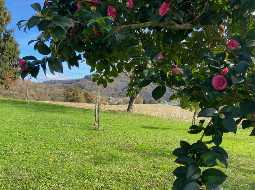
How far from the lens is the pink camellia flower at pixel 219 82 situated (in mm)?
2162

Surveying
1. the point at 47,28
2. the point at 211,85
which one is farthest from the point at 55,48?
the point at 211,85

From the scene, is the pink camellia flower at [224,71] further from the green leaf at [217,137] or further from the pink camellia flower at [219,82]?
the green leaf at [217,137]

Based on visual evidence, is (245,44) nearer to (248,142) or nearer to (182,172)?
(182,172)

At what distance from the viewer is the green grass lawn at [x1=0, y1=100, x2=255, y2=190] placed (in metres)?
10.9

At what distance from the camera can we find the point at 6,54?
4331 centimetres

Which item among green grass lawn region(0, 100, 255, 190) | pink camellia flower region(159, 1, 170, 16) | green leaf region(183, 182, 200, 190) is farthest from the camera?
green grass lawn region(0, 100, 255, 190)

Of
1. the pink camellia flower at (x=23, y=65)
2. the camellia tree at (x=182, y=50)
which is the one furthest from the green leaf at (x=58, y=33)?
the pink camellia flower at (x=23, y=65)

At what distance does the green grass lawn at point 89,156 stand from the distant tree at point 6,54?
18.5m

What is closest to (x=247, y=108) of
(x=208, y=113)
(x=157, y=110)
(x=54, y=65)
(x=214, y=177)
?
(x=208, y=113)

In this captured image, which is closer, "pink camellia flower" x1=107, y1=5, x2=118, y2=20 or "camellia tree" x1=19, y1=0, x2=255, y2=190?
"camellia tree" x1=19, y1=0, x2=255, y2=190

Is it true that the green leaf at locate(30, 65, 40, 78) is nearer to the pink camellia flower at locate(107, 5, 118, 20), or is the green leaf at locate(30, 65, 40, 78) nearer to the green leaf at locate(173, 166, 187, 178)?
the pink camellia flower at locate(107, 5, 118, 20)

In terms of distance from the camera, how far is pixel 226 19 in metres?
3.09

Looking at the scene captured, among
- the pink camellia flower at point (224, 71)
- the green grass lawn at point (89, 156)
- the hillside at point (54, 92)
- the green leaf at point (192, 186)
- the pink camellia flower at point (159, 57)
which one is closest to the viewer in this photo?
the green leaf at point (192, 186)

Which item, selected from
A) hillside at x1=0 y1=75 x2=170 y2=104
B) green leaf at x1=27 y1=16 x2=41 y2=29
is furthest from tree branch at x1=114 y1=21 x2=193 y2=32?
hillside at x1=0 y1=75 x2=170 y2=104
